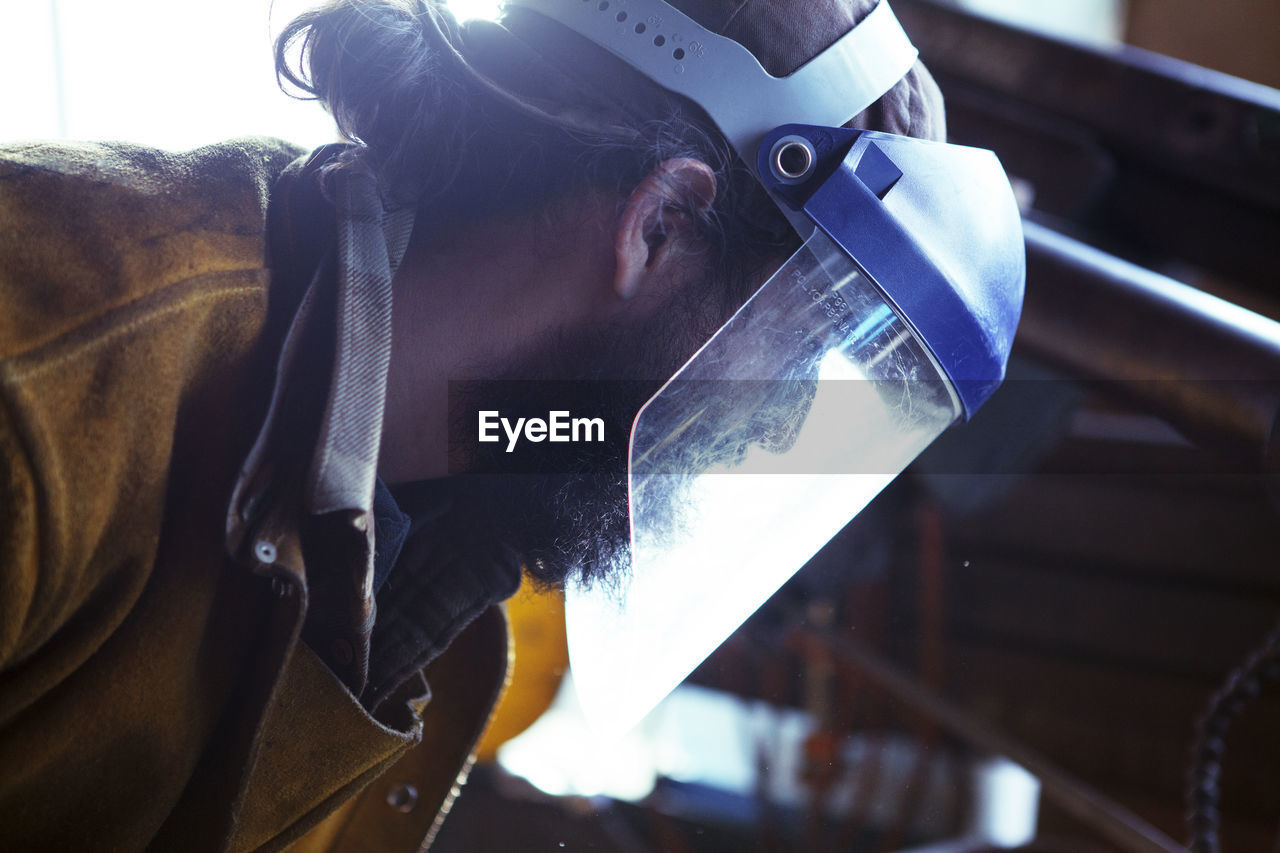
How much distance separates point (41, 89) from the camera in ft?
4.20

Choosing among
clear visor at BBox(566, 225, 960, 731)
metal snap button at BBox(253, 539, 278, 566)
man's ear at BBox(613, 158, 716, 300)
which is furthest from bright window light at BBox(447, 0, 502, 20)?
metal snap button at BBox(253, 539, 278, 566)

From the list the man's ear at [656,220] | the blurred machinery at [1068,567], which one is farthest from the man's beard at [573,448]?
the blurred machinery at [1068,567]

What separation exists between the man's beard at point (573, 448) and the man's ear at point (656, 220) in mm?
41

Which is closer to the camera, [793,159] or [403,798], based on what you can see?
[793,159]

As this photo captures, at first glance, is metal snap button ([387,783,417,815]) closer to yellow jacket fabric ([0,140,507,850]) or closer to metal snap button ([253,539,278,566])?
yellow jacket fabric ([0,140,507,850])

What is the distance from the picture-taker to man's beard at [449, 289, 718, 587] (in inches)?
27.7

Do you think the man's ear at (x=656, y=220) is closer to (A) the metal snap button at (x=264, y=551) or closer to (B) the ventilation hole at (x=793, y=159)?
(B) the ventilation hole at (x=793, y=159)

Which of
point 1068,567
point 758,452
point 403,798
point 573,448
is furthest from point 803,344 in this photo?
point 1068,567

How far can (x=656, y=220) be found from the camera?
0.69 m

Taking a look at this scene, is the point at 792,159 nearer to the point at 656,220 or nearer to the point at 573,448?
the point at 656,220

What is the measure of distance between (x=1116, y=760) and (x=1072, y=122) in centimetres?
143

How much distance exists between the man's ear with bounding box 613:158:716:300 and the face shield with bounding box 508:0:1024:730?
57 millimetres

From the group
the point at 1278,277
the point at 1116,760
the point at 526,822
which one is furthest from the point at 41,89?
the point at 1116,760

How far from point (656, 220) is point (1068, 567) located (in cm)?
166
